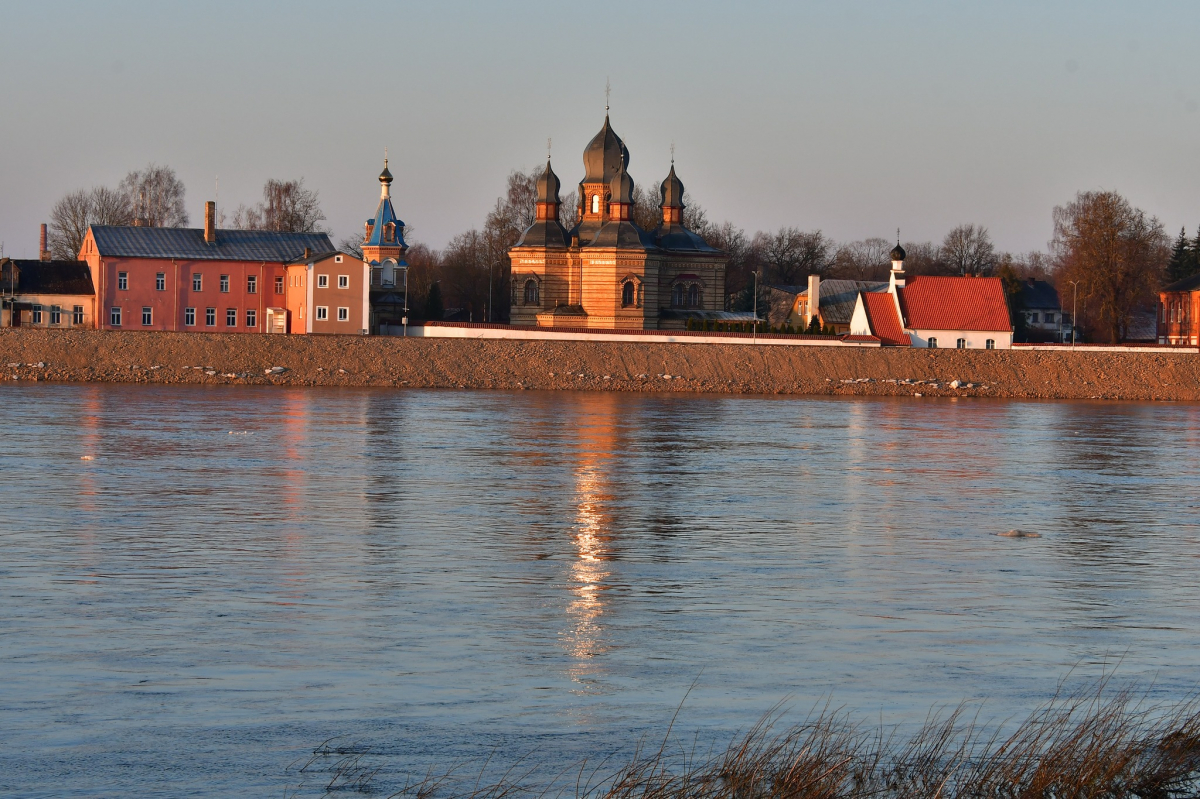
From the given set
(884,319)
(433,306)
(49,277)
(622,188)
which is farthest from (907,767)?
(433,306)

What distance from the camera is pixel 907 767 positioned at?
8.86 m

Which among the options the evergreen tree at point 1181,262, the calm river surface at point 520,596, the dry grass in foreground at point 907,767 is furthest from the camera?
the evergreen tree at point 1181,262

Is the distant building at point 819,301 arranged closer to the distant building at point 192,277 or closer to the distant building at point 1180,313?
the distant building at point 1180,313

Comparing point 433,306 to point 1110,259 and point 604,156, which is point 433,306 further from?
point 1110,259

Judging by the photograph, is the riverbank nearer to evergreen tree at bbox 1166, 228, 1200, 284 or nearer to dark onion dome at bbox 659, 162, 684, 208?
dark onion dome at bbox 659, 162, 684, 208

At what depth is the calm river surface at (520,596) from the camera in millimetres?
9977

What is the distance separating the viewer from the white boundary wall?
72938 millimetres

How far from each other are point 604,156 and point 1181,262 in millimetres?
47473

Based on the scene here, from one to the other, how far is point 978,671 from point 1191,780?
131 inches

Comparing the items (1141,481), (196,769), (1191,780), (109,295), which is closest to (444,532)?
(196,769)

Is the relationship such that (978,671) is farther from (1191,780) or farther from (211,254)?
(211,254)

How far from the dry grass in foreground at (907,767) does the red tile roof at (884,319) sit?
70.4 m

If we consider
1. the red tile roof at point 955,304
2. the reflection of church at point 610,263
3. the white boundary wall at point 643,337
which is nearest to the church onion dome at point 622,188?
the reflection of church at point 610,263

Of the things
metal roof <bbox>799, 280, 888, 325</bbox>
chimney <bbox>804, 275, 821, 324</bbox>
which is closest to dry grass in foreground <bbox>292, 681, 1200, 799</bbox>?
chimney <bbox>804, 275, 821, 324</bbox>
